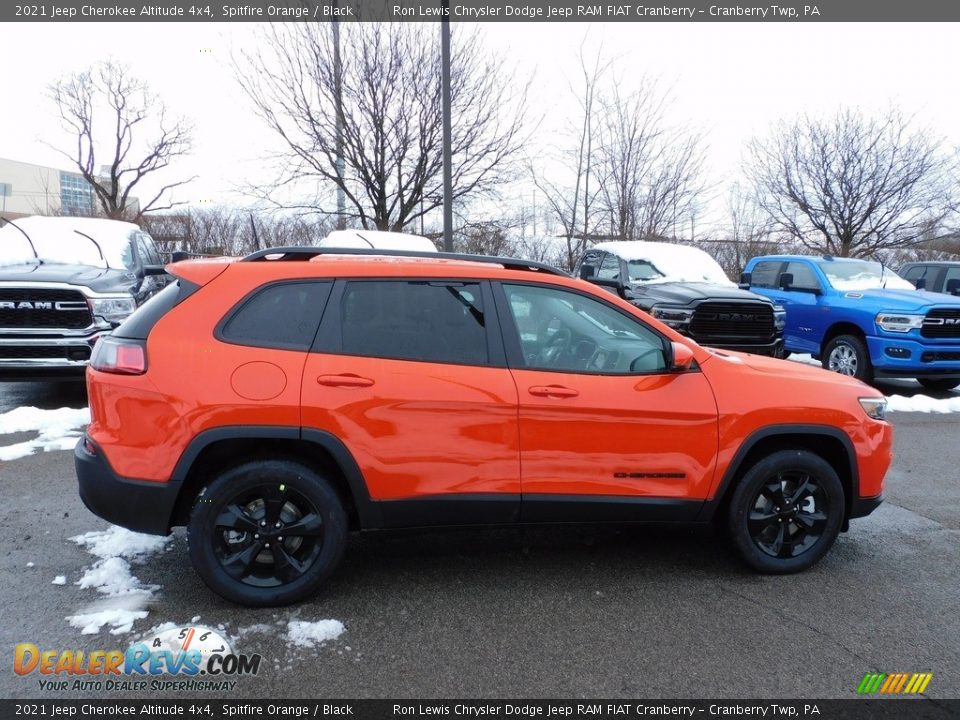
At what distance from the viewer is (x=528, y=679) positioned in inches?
107

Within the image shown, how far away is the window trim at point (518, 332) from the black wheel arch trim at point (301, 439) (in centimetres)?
96

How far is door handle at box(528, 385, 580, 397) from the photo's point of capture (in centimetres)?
328

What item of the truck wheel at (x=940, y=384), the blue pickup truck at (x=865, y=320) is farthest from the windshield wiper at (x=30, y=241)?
the truck wheel at (x=940, y=384)

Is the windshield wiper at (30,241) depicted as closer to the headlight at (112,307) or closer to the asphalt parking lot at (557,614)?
the headlight at (112,307)

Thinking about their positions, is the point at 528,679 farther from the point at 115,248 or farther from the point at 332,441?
the point at 115,248

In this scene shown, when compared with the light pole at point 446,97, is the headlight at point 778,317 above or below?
below

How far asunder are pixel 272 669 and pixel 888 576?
3401 millimetres

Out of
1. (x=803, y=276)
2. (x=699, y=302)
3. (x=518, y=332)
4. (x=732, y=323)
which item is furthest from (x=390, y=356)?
(x=803, y=276)

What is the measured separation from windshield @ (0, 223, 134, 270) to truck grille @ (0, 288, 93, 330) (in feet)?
4.26

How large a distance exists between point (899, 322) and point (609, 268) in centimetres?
410

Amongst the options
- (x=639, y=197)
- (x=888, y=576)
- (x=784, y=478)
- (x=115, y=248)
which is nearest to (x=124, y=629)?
(x=784, y=478)

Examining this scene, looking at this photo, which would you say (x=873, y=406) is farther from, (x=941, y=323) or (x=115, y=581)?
(x=941, y=323)

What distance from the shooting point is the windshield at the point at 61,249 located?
26.7 feet

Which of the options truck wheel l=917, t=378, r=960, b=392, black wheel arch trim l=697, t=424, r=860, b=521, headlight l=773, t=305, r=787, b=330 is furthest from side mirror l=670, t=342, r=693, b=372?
truck wheel l=917, t=378, r=960, b=392
